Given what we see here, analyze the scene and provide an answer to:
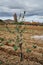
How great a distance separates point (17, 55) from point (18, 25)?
1275 millimetres

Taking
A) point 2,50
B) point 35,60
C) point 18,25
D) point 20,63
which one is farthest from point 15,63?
point 2,50

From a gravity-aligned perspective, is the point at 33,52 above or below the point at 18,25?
below

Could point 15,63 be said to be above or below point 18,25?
below

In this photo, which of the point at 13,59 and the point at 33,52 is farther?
A: the point at 33,52

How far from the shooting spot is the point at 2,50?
25.7 ft

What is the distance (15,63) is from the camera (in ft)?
21.1

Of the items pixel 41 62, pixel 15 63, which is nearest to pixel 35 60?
pixel 41 62

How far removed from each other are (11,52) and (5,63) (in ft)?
3.63

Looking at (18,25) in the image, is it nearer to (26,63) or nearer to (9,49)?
(26,63)

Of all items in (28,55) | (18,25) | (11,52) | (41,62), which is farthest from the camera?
(11,52)

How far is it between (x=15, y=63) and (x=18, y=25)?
101cm

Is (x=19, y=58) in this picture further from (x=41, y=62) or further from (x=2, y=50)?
(x=2, y=50)

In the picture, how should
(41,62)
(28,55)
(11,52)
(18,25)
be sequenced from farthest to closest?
(11,52), (28,55), (41,62), (18,25)

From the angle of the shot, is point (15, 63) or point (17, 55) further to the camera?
point (17, 55)
